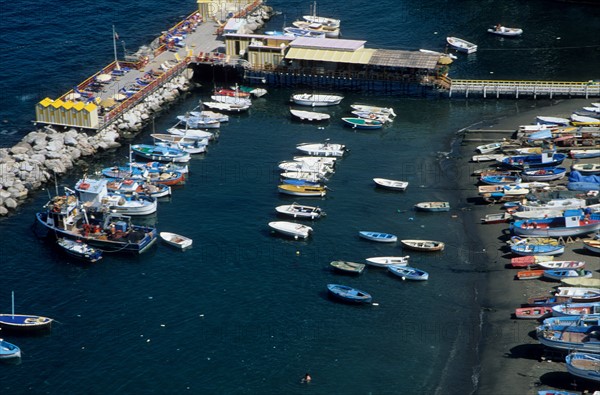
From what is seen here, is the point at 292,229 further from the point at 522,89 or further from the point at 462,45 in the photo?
the point at 462,45

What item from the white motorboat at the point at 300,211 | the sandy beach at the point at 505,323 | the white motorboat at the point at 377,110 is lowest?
the sandy beach at the point at 505,323

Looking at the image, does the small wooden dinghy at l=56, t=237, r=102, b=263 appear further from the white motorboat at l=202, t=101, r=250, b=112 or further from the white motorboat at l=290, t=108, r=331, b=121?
the white motorboat at l=290, t=108, r=331, b=121

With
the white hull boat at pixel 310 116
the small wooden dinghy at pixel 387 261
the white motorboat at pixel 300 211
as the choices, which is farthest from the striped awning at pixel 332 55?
the small wooden dinghy at pixel 387 261

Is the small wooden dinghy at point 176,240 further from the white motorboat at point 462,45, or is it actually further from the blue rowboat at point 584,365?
the white motorboat at point 462,45

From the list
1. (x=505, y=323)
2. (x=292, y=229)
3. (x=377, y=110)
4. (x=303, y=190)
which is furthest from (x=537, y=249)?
(x=377, y=110)

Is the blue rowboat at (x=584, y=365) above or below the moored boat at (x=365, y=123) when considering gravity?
below

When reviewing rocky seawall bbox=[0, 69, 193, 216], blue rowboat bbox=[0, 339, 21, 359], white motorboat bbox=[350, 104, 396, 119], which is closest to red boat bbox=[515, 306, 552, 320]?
blue rowboat bbox=[0, 339, 21, 359]
